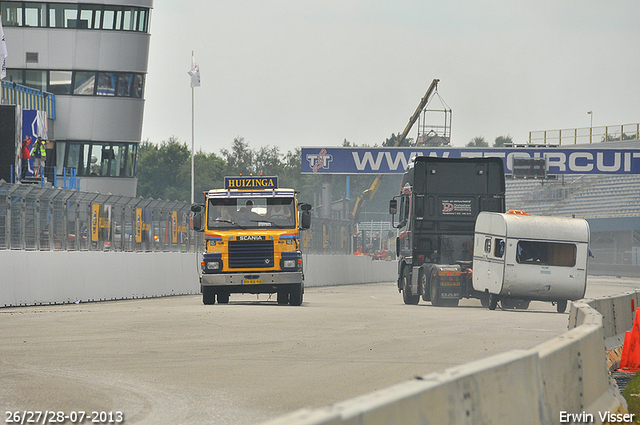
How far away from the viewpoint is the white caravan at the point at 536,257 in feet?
74.3

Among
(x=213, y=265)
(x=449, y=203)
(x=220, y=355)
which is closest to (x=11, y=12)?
(x=449, y=203)

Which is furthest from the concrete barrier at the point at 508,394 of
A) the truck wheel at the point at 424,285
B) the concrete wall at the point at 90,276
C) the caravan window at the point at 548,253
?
the truck wheel at the point at 424,285

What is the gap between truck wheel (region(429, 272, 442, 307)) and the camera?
24.9m

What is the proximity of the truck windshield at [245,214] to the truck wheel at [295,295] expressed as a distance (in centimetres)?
150

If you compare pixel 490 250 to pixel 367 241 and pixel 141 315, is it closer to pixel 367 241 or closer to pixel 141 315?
pixel 141 315

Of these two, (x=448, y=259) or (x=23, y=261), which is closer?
(x=23, y=261)

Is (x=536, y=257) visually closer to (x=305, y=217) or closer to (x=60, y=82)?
(x=305, y=217)

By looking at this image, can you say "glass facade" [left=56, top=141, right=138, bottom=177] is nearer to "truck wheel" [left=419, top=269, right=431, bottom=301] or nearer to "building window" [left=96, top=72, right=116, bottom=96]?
"building window" [left=96, top=72, right=116, bottom=96]

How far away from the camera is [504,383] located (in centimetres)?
541

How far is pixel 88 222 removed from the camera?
24688 millimetres

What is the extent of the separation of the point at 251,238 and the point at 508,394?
16.0m

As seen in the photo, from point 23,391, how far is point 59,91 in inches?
1958

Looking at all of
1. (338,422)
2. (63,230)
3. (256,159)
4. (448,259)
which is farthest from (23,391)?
(256,159)

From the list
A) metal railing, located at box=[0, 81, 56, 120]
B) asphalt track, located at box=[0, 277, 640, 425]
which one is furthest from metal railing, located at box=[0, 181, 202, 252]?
metal railing, located at box=[0, 81, 56, 120]
